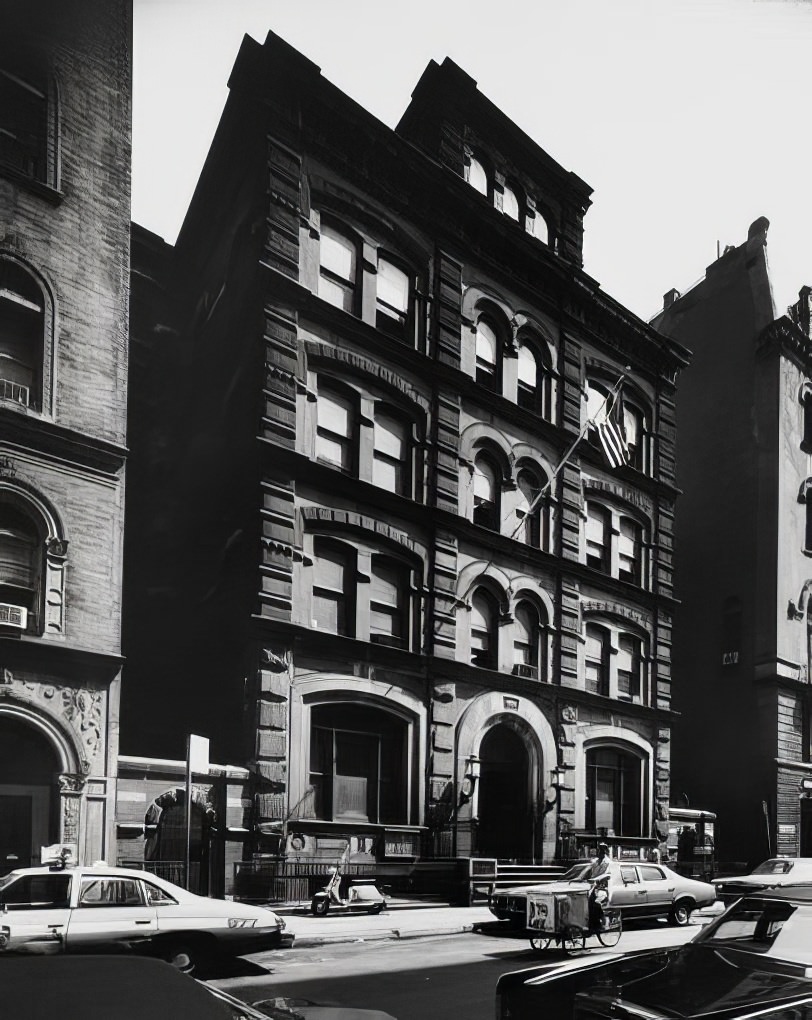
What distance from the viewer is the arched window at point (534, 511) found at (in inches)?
1129

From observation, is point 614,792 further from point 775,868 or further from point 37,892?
point 37,892

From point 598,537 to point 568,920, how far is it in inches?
710

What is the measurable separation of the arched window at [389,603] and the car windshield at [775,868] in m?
10.8

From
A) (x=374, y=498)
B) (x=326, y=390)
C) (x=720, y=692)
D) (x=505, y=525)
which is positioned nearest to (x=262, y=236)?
(x=326, y=390)

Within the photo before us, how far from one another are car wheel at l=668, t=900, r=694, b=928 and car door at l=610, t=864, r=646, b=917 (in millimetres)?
1083

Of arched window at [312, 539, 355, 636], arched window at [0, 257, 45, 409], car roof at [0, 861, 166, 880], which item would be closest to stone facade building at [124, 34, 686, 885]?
arched window at [312, 539, 355, 636]

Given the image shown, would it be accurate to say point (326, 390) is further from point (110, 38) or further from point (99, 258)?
point (110, 38)

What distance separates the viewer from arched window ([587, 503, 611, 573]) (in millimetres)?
A: 31219

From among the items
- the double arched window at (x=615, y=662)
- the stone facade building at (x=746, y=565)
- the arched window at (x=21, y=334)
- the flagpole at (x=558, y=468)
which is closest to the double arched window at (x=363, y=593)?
the flagpole at (x=558, y=468)

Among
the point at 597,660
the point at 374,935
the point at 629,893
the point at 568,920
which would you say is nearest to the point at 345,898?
the point at 374,935

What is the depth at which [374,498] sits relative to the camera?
78.7ft

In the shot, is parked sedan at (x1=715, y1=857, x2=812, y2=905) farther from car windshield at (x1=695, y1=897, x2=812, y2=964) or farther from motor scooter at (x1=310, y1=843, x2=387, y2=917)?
car windshield at (x1=695, y1=897, x2=812, y2=964)

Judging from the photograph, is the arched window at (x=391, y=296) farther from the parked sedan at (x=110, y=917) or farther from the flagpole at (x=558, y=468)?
the parked sedan at (x=110, y=917)

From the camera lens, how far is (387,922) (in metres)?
18.9
